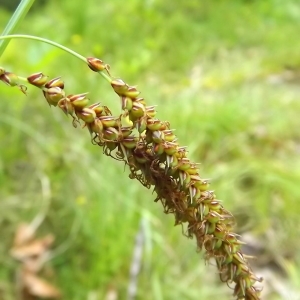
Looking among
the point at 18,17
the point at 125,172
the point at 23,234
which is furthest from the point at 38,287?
the point at 18,17

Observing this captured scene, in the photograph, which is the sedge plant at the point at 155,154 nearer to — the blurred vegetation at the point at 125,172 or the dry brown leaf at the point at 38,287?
the blurred vegetation at the point at 125,172

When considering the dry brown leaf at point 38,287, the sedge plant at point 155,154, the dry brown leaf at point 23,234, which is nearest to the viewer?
the sedge plant at point 155,154

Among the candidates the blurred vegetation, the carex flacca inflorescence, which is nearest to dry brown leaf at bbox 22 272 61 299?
the blurred vegetation

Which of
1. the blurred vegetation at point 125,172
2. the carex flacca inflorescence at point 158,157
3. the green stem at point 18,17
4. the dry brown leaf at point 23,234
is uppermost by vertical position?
the blurred vegetation at point 125,172

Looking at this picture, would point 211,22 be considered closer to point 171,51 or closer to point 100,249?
point 171,51

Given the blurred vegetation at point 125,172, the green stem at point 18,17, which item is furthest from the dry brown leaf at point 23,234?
the green stem at point 18,17

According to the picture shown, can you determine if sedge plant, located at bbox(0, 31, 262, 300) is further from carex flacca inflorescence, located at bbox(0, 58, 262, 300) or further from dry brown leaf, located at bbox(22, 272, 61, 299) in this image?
dry brown leaf, located at bbox(22, 272, 61, 299)

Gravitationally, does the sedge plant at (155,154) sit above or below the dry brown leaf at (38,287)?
above
